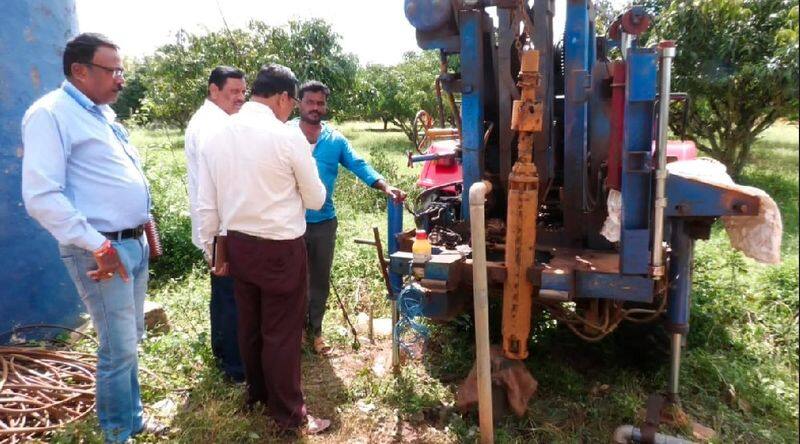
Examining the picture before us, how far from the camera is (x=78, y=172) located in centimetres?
248

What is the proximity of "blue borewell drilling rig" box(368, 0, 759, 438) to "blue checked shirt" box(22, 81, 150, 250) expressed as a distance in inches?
54.5

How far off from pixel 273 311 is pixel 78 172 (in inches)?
43.7

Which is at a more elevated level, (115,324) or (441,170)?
(441,170)

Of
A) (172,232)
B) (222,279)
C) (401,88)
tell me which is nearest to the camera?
(222,279)

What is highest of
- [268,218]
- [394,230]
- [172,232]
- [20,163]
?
[20,163]

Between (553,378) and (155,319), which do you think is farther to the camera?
(155,319)

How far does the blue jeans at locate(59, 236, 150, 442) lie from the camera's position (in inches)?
100

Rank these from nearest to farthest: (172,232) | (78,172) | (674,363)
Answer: (78,172) < (674,363) < (172,232)

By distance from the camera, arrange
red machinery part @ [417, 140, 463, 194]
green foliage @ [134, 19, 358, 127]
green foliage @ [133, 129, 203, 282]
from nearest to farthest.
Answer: red machinery part @ [417, 140, 463, 194], green foliage @ [133, 129, 203, 282], green foliage @ [134, 19, 358, 127]

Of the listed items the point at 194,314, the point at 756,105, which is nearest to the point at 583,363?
the point at 194,314

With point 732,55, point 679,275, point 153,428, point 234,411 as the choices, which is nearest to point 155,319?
point 153,428

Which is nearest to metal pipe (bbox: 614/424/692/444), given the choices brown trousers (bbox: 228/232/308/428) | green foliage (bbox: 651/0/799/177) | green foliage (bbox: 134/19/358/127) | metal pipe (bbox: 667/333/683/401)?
metal pipe (bbox: 667/333/683/401)

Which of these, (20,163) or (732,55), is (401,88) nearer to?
(732,55)

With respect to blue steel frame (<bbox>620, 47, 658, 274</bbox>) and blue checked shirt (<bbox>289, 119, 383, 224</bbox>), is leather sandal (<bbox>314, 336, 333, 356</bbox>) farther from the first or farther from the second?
blue steel frame (<bbox>620, 47, 658, 274</bbox>)
